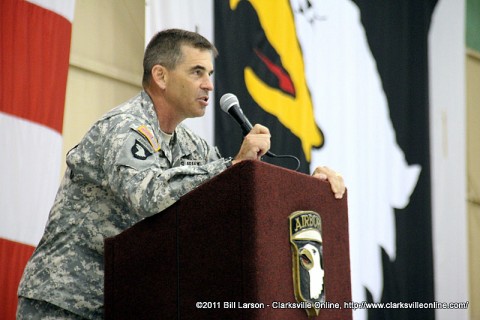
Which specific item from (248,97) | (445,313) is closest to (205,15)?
(248,97)

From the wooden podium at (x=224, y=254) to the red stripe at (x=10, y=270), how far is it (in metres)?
1.02

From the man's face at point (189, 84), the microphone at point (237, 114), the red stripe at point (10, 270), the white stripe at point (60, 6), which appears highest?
the white stripe at point (60, 6)

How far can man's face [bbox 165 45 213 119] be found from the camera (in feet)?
8.41

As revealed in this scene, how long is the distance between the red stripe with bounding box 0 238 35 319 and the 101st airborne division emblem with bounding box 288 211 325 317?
1458 millimetres

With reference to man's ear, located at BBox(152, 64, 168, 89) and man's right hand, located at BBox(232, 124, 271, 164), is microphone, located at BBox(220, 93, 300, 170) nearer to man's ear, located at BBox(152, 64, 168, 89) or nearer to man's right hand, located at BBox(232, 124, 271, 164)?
man's right hand, located at BBox(232, 124, 271, 164)

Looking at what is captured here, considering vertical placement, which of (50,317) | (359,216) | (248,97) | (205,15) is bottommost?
(50,317)

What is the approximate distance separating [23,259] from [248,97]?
157 centimetres

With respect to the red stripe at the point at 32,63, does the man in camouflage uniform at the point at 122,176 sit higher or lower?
lower

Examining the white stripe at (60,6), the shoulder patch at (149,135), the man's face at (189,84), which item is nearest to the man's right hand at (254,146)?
the shoulder patch at (149,135)

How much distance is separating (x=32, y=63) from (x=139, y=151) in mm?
1219

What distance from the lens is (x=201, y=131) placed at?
12.4ft

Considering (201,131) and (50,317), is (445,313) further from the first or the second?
(50,317)

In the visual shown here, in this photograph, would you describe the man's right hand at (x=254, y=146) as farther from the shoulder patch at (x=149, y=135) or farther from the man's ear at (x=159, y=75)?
the man's ear at (x=159, y=75)

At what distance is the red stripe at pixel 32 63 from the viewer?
3061 millimetres
